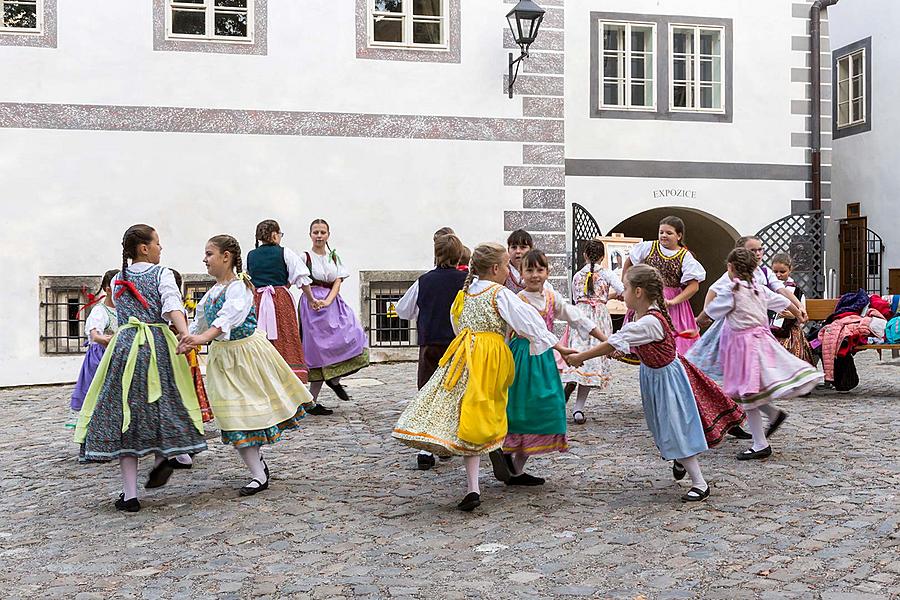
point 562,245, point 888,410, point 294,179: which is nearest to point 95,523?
point 888,410

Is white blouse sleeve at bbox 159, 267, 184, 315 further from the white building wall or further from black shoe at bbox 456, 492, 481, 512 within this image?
the white building wall

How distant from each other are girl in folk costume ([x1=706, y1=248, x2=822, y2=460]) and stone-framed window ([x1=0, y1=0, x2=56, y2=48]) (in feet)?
28.6

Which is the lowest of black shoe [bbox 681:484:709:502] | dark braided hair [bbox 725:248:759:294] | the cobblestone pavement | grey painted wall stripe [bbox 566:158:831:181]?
the cobblestone pavement

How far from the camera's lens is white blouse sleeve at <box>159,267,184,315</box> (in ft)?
20.8

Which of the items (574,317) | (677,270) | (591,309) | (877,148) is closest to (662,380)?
(574,317)

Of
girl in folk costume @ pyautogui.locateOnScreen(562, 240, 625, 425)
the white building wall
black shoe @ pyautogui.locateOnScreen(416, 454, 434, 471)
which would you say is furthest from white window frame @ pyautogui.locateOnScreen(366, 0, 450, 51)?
the white building wall

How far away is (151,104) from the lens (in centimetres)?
1304

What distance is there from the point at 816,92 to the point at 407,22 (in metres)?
6.47

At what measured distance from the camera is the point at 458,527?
5.75 metres

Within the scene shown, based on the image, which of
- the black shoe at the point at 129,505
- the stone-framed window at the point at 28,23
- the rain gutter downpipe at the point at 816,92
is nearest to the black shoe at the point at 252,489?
the black shoe at the point at 129,505

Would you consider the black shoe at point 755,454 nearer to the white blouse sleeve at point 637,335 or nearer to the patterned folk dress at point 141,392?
the white blouse sleeve at point 637,335

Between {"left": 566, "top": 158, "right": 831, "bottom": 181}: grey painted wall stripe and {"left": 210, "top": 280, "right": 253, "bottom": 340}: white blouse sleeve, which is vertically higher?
{"left": 566, "top": 158, "right": 831, "bottom": 181}: grey painted wall stripe

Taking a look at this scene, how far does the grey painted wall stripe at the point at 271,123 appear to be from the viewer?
12.8 m

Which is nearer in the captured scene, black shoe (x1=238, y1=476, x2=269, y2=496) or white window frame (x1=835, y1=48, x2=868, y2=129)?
black shoe (x1=238, y1=476, x2=269, y2=496)
